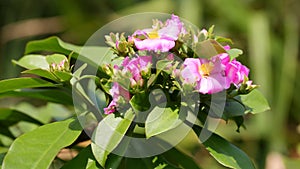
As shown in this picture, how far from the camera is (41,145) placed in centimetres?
73

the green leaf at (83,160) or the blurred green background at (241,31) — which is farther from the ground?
the green leaf at (83,160)

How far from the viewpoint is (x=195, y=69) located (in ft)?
2.24

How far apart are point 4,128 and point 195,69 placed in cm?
44

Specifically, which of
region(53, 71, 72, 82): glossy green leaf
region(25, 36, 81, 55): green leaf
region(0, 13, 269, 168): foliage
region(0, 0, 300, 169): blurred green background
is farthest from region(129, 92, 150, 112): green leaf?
region(0, 0, 300, 169): blurred green background

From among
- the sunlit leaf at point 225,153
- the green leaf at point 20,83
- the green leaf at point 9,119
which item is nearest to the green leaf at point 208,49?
the sunlit leaf at point 225,153

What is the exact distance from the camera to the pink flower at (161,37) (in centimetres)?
69

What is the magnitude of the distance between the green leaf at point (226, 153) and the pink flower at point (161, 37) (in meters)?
0.15

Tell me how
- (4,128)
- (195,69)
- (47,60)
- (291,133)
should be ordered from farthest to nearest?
1. (291,133)
2. (4,128)
3. (47,60)
4. (195,69)

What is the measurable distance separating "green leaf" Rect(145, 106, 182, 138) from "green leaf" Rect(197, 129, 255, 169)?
7cm

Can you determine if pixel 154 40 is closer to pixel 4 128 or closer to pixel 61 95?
pixel 61 95

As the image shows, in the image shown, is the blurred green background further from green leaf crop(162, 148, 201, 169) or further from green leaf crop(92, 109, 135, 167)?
green leaf crop(92, 109, 135, 167)

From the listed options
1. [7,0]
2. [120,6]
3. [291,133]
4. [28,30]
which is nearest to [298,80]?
[291,133]

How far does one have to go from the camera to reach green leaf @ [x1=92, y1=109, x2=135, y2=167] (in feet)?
2.26

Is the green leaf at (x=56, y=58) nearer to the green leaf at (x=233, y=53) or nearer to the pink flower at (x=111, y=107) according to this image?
the pink flower at (x=111, y=107)
